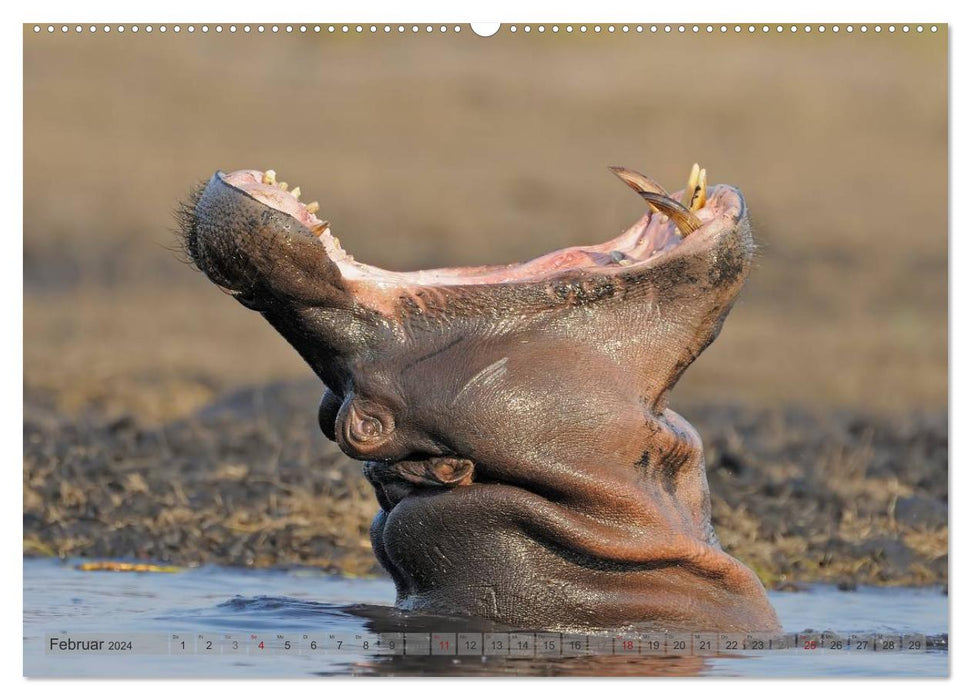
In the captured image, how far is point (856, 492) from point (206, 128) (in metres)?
10.1

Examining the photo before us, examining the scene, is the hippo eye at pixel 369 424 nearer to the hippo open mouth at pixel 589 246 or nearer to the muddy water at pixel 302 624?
the hippo open mouth at pixel 589 246

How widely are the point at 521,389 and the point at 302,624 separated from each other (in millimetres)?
1100

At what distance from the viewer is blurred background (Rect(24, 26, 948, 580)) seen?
57.9ft

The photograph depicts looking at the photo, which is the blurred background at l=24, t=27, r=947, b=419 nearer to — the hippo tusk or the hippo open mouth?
the hippo open mouth

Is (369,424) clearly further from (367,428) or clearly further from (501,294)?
(501,294)

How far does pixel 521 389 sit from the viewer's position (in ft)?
20.5

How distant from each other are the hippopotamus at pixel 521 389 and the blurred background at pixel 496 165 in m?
9.56

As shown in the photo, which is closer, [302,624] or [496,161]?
[302,624]

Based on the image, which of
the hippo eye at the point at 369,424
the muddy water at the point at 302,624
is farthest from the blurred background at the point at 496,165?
the hippo eye at the point at 369,424

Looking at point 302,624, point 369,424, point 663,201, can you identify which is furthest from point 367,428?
point 663,201

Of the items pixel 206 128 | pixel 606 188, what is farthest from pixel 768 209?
pixel 206 128

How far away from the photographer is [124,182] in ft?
67.1

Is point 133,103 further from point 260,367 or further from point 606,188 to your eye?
point 606,188

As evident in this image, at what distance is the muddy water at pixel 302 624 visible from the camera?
19.9 feet
